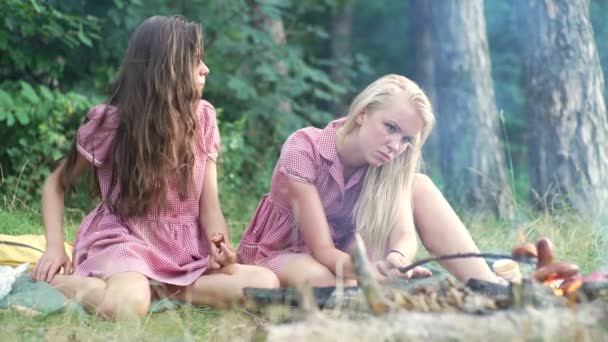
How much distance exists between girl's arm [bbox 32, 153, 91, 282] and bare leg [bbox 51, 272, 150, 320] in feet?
0.16

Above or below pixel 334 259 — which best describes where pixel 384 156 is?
above

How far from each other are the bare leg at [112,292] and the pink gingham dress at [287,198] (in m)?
0.55

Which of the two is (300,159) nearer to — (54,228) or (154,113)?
(154,113)

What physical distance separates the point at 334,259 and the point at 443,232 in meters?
0.49

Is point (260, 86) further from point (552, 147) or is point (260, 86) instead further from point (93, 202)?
point (552, 147)

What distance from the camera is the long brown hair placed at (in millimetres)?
3729

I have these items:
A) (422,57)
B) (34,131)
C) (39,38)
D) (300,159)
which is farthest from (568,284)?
(422,57)

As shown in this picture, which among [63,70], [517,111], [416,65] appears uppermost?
[63,70]

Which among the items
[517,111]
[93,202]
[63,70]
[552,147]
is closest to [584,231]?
[552,147]

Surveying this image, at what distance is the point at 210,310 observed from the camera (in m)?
3.63

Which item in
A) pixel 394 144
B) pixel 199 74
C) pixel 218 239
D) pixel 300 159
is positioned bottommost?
pixel 218 239

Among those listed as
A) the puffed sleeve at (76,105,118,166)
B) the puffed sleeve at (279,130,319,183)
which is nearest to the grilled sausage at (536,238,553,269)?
the puffed sleeve at (279,130,319,183)

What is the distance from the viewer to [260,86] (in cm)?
830

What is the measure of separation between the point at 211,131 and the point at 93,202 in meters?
2.69
